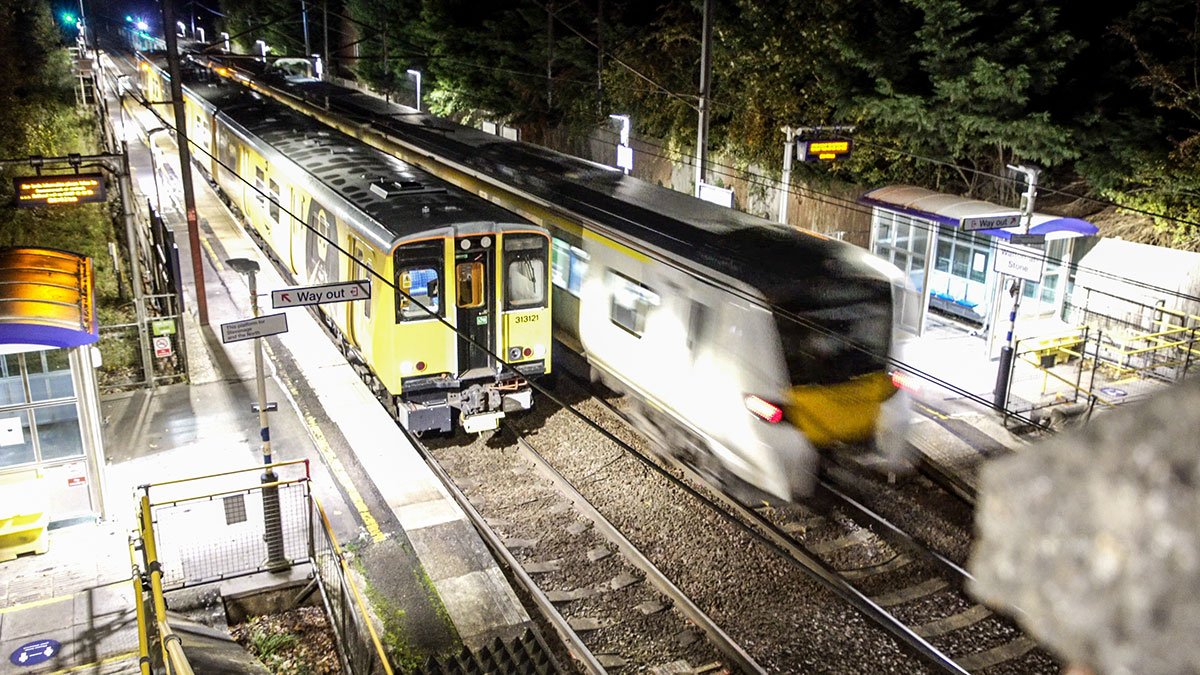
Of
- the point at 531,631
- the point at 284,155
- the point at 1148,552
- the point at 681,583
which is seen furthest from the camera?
the point at 284,155

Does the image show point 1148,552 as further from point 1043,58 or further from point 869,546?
point 1043,58

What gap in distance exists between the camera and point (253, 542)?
32.6 ft

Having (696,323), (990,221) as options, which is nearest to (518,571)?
(696,323)

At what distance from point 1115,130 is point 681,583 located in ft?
41.4

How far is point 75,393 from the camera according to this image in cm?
977

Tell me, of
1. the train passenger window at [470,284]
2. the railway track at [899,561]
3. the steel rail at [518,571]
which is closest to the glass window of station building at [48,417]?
the steel rail at [518,571]

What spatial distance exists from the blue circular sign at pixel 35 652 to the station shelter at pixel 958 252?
1253 centimetres

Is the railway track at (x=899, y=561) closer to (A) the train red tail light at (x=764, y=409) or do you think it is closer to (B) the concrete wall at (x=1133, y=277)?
(A) the train red tail light at (x=764, y=409)

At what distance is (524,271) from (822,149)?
8.87m

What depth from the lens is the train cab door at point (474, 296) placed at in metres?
11.6

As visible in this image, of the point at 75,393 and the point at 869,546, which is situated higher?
the point at 75,393

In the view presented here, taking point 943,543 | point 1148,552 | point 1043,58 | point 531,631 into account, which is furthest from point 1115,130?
point 1148,552

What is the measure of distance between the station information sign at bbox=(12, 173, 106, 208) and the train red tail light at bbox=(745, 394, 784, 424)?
10305 mm

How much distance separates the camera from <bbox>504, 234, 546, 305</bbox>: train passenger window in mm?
11875
